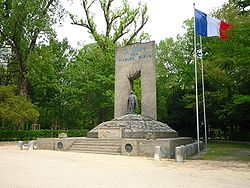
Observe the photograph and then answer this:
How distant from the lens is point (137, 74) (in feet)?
72.0

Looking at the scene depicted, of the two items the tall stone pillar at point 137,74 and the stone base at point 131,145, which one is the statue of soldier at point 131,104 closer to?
the tall stone pillar at point 137,74

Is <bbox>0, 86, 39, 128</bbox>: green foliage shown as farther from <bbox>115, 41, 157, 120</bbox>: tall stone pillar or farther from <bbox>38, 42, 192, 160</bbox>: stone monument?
<bbox>115, 41, 157, 120</bbox>: tall stone pillar

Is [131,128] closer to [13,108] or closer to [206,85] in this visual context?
[13,108]

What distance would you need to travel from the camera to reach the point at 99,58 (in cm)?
2908

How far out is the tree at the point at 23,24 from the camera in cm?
2397

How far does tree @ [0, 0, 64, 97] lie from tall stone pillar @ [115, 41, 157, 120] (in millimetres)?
8821

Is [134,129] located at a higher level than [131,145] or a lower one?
higher

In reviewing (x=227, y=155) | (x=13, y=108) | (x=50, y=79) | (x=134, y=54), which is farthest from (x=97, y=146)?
(x=50, y=79)

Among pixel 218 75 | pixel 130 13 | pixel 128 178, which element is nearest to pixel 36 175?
pixel 128 178

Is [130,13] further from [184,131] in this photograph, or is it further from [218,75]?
[184,131]

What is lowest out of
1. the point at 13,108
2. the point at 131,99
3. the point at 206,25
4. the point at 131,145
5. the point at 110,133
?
the point at 131,145

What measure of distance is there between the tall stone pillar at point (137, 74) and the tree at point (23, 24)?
8821 millimetres

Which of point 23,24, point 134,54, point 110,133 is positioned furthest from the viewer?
point 23,24

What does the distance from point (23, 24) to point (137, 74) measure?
12.0m
